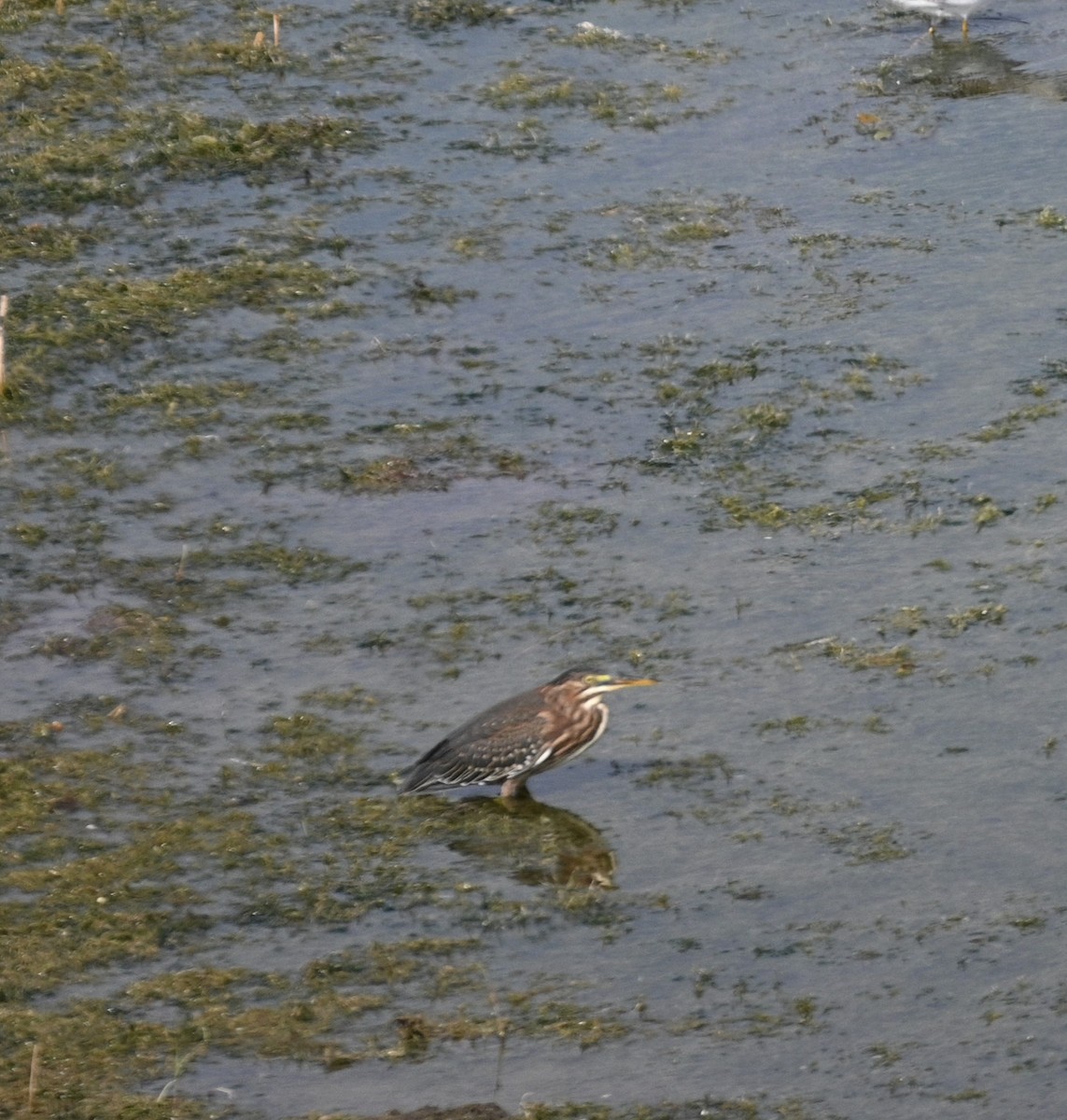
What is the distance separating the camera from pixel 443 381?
12.9 m

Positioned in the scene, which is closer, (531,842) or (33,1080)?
(33,1080)

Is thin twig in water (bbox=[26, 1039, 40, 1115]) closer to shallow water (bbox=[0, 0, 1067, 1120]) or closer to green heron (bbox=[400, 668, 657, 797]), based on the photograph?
shallow water (bbox=[0, 0, 1067, 1120])

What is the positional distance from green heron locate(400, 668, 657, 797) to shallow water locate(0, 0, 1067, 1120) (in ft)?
0.71

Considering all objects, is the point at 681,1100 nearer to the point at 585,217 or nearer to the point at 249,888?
the point at 249,888

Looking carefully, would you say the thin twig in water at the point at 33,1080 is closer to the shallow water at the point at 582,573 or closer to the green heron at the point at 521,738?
the shallow water at the point at 582,573

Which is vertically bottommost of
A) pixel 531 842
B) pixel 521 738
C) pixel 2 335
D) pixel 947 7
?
pixel 531 842

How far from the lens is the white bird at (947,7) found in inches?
690

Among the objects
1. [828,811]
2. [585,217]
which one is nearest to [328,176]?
[585,217]

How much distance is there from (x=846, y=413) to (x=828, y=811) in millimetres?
3930

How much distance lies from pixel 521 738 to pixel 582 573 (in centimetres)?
197

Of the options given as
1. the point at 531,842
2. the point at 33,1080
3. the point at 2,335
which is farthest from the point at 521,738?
the point at 2,335

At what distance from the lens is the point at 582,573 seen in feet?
35.8

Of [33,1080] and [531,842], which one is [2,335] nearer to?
[531,842]

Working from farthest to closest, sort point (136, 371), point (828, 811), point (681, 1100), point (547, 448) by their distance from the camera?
point (136, 371), point (547, 448), point (828, 811), point (681, 1100)
